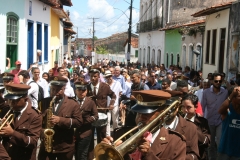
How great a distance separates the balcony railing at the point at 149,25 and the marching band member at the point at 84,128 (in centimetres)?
2910

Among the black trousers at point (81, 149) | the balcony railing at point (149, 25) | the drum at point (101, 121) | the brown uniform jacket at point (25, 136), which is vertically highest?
the balcony railing at point (149, 25)

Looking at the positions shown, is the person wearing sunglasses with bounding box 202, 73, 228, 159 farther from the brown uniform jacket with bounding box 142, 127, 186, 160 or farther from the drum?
the brown uniform jacket with bounding box 142, 127, 186, 160

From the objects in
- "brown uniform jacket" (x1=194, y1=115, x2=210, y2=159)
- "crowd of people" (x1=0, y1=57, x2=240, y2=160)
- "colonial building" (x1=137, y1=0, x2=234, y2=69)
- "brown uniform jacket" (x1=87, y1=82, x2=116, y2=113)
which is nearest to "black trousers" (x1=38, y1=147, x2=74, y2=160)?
"crowd of people" (x1=0, y1=57, x2=240, y2=160)

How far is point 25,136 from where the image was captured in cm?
520

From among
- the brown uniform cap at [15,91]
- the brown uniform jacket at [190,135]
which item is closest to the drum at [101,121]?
the brown uniform cap at [15,91]

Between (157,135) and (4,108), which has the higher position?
(157,135)

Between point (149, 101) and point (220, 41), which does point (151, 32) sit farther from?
point (149, 101)

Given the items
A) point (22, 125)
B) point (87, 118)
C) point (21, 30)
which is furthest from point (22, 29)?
point (22, 125)

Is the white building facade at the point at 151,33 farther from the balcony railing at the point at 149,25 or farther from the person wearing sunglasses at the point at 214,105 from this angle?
the person wearing sunglasses at the point at 214,105

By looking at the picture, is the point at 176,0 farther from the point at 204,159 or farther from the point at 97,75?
the point at 204,159

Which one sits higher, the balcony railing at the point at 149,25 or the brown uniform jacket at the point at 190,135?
the balcony railing at the point at 149,25

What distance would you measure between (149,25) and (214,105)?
3224cm

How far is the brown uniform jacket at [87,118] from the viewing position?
700 centimetres

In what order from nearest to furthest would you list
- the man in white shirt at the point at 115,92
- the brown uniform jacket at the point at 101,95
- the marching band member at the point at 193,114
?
the marching band member at the point at 193,114
the brown uniform jacket at the point at 101,95
the man in white shirt at the point at 115,92
